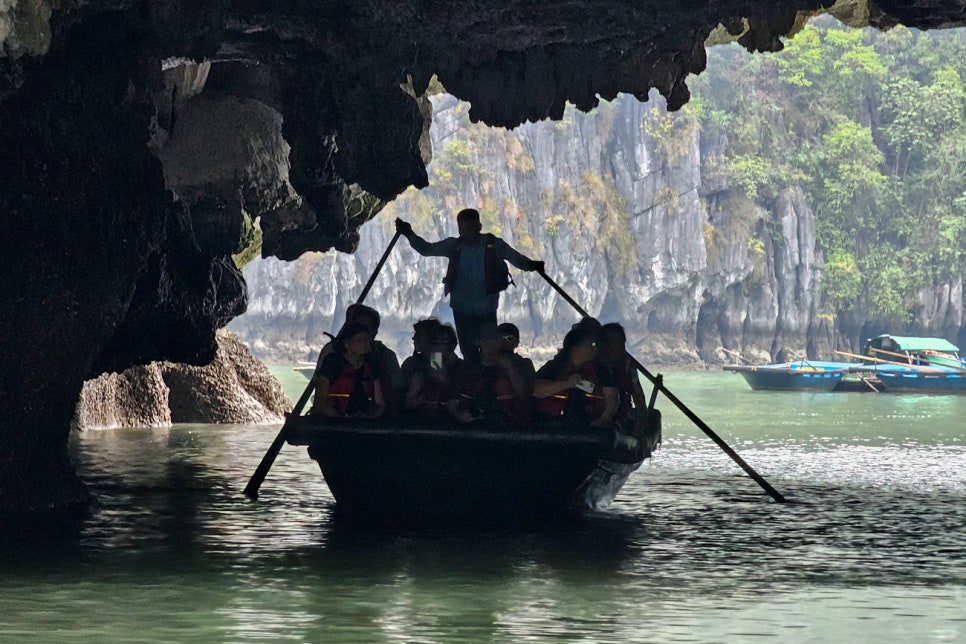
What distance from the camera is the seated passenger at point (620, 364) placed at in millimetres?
12125

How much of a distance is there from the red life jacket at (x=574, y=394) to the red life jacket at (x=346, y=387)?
118 centimetres

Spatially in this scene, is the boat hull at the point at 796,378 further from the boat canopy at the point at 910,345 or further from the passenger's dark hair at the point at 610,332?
the passenger's dark hair at the point at 610,332

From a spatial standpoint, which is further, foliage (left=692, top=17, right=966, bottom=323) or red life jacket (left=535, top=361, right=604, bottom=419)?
foliage (left=692, top=17, right=966, bottom=323)

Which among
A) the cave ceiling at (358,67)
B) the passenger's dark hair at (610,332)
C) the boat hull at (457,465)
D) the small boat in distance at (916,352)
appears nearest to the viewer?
the boat hull at (457,465)

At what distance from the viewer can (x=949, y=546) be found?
1004 centimetres

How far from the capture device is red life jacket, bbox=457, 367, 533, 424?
11.3 m

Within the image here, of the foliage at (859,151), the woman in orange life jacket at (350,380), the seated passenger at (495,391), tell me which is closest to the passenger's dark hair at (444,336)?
the seated passenger at (495,391)

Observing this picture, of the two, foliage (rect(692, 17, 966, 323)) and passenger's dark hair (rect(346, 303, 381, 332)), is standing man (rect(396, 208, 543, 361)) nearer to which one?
passenger's dark hair (rect(346, 303, 381, 332))

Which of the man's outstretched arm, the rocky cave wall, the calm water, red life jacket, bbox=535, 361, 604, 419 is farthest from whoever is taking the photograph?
the man's outstretched arm

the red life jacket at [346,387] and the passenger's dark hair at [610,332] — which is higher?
the passenger's dark hair at [610,332]

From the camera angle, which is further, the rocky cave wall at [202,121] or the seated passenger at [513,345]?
the seated passenger at [513,345]

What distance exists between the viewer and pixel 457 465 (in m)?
10.9

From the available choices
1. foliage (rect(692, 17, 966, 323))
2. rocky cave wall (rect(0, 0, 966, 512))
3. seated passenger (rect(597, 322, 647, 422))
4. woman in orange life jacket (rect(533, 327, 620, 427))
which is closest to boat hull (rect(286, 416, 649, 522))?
woman in orange life jacket (rect(533, 327, 620, 427))

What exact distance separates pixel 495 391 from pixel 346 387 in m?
1.06
